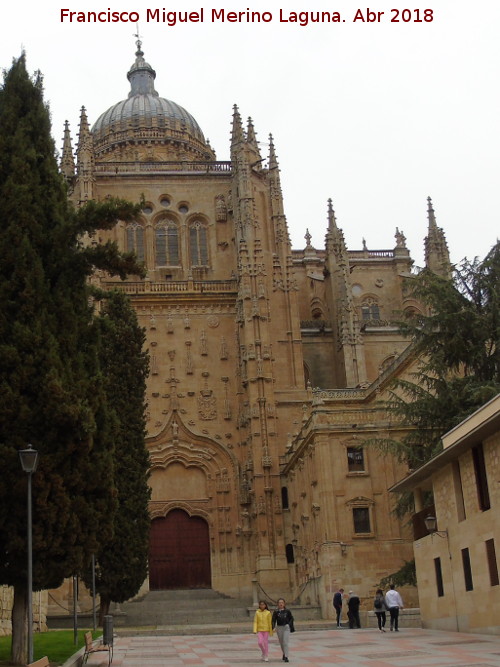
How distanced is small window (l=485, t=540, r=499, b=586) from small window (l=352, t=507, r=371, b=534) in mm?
12661

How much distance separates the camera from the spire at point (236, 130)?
5094 centimetres

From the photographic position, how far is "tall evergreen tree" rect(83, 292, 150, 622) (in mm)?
30516

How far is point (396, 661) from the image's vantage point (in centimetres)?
1656

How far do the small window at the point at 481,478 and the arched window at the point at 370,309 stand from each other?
32.6 metres

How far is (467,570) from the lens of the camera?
2330 centimetres

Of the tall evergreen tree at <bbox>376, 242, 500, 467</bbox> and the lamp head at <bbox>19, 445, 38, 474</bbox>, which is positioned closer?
the lamp head at <bbox>19, 445, 38, 474</bbox>

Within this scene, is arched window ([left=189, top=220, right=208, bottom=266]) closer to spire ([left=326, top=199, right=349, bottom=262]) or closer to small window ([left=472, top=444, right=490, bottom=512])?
spire ([left=326, top=199, right=349, bottom=262])

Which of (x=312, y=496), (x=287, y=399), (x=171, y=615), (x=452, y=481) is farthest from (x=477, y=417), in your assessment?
(x=287, y=399)

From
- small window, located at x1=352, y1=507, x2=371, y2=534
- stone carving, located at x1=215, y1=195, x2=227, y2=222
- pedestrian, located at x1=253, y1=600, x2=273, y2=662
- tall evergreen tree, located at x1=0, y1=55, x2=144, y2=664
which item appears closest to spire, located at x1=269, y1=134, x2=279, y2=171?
stone carving, located at x1=215, y1=195, x2=227, y2=222

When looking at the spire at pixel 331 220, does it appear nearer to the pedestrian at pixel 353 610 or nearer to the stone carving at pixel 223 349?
the stone carving at pixel 223 349

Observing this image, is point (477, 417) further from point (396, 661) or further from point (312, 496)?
point (312, 496)

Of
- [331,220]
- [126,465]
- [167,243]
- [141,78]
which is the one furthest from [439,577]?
[141,78]

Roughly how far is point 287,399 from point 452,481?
21129mm

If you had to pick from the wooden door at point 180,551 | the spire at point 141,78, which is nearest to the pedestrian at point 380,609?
the wooden door at point 180,551
